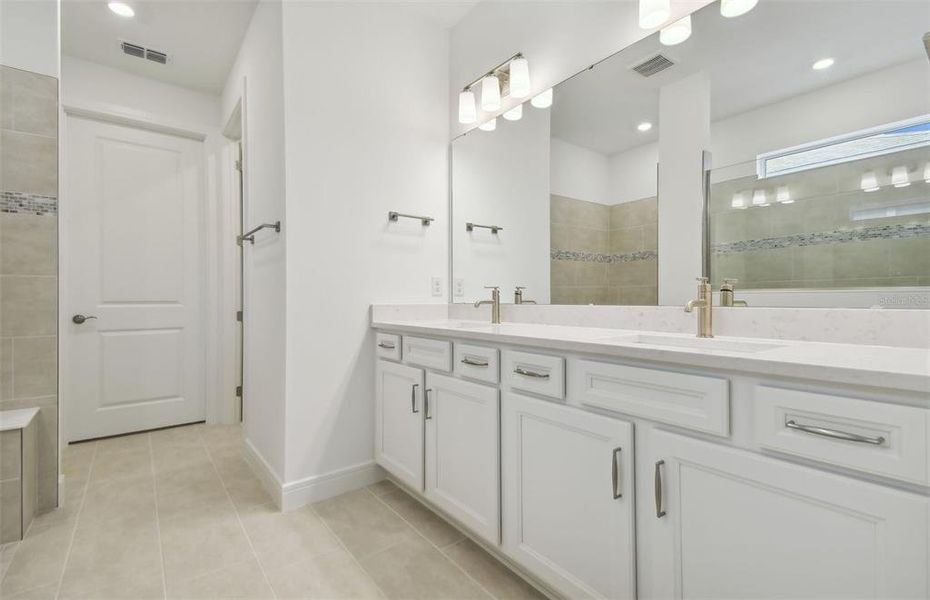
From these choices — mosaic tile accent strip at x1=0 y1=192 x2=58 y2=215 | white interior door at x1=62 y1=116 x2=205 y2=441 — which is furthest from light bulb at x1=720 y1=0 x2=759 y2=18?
white interior door at x1=62 y1=116 x2=205 y2=441

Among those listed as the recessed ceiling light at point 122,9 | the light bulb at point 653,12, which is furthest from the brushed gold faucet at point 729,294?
the recessed ceiling light at point 122,9

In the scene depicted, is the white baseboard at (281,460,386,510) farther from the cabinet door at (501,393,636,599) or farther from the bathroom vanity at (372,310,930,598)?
the cabinet door at (501,393,636,599)

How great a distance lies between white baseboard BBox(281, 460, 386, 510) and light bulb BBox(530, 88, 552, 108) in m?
2.05

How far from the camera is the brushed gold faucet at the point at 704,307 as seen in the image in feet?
4.41

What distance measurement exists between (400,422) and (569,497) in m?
1.00

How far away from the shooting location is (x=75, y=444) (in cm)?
289

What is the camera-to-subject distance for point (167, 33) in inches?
102

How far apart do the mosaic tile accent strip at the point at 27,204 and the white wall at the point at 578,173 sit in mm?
2436

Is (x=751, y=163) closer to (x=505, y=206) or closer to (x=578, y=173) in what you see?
(x=578, y=173)

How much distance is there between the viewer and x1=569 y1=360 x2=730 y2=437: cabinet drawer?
36.1 inches

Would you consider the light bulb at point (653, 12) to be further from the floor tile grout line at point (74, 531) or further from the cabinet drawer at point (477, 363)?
the floor tile grout line at point (74, 531)

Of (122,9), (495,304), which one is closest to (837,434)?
(495,304)

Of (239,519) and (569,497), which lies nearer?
(569,497)

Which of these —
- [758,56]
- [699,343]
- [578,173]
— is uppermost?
→ [758,56]
